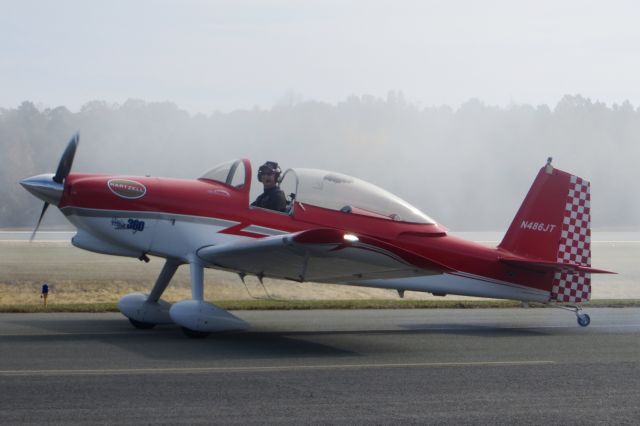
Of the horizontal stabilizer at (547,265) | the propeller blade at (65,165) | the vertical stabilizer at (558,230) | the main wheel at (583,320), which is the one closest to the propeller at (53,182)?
the propeller blade at (65,165)

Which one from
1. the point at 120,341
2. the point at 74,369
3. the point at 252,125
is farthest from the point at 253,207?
the point at 252,125

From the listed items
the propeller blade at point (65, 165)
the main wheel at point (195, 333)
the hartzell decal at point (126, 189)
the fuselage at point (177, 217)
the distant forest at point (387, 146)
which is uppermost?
the distant forest at point (387, 146)

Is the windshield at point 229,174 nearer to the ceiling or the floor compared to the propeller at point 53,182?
nearer to the ceiling

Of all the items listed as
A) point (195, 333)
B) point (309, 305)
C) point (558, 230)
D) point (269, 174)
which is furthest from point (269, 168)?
point (309, 305)

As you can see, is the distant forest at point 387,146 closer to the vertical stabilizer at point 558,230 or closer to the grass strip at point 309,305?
the grass strip at point 309,305

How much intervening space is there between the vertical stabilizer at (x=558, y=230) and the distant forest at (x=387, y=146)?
33.5 m

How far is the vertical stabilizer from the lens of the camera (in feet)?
42.5

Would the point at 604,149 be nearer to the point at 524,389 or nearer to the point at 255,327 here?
the point at 255,327

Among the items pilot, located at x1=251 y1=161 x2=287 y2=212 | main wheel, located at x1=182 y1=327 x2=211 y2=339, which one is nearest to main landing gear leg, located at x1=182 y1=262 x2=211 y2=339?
main wheel, located at x1=182 y1=327 x2=211 y2=339

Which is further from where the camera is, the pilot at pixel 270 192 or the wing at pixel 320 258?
the pilot at pixel 270 192

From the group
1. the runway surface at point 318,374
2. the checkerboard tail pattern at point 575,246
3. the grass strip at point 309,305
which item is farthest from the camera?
the grass strip at point 309,305

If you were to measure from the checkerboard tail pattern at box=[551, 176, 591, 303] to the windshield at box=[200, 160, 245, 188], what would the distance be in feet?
15.0

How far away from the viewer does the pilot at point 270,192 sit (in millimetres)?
11758

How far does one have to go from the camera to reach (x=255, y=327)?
1234 centimetres
